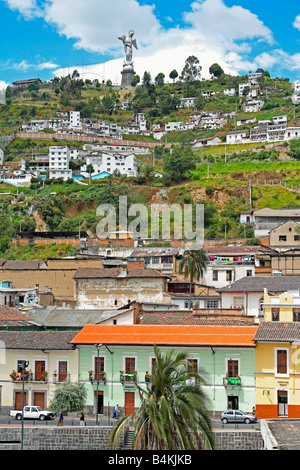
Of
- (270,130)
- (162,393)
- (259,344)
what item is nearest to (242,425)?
(259,344)

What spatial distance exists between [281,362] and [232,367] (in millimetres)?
2782

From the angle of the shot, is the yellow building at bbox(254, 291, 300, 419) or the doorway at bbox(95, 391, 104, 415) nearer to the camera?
the yellow building at bbox(254, 291, 300, 419)

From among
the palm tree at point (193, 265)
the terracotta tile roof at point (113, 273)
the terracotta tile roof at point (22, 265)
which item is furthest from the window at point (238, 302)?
the terracotta tile roof at point (22, 265)

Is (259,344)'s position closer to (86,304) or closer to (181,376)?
(181,376)

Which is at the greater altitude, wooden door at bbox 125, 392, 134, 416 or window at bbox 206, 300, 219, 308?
window at bbox 206, 300, 219, 308

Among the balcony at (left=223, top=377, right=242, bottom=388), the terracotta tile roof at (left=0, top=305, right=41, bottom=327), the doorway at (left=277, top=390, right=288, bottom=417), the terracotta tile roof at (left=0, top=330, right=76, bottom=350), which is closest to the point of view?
the doorway at (left=277, top=390, right=288, bottom=417)

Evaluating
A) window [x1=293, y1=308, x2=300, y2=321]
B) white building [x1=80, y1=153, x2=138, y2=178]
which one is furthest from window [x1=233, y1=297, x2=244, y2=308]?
white building [x1=80, y1=153, x2=138, y2=178]

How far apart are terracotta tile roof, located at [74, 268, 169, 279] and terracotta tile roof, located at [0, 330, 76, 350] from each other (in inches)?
700

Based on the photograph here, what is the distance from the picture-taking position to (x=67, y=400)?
1666 inches

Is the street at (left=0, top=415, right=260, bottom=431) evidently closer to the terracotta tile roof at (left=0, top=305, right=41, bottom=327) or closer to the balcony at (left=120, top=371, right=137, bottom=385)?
the balcony at (left=120, top=371, right=137, bottom=385)

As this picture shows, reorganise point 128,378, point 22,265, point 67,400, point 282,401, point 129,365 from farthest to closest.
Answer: point 22,265
point 129,365
point 128,378
point 282,401
point 67,400

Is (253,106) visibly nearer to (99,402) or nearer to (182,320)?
(182,320)

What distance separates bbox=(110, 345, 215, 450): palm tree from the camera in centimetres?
2806

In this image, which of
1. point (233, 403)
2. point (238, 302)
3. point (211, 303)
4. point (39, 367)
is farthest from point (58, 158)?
point (233, 403)
